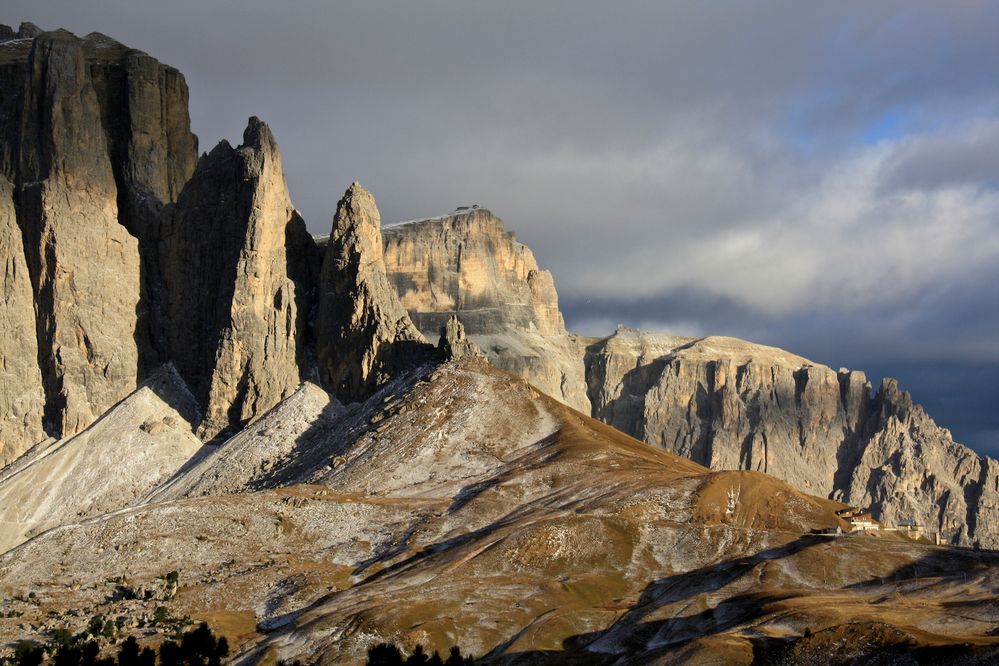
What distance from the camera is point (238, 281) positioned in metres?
163

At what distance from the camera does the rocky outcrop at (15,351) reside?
16175 centimetres

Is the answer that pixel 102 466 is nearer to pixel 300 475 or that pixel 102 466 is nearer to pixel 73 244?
pixel 300 475

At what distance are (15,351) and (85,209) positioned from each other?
18661mm

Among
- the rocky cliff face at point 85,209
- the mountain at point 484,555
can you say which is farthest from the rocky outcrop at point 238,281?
the mountain at point 484,555

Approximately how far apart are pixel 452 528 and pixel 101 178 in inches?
3069

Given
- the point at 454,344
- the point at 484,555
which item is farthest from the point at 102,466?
the point at 484,555

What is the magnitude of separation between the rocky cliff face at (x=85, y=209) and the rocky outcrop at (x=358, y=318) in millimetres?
22857

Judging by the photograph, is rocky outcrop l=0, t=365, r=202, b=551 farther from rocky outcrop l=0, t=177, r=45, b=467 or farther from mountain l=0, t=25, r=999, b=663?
rocky outcrop l=0, t=177, r=45, b=467

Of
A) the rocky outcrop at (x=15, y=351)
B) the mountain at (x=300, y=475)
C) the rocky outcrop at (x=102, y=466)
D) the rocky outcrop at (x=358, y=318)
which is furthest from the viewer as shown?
the rocky outcrop at (x=15, y=351)

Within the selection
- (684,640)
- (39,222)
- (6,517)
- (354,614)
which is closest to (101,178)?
(39,222)

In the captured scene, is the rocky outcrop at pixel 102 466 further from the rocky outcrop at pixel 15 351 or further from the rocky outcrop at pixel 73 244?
the rocky outcrop at pixel 73 244

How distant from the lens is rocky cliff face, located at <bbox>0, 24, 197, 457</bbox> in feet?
541

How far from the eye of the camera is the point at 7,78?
187 m

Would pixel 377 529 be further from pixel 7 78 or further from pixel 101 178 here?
pixel 7 78
